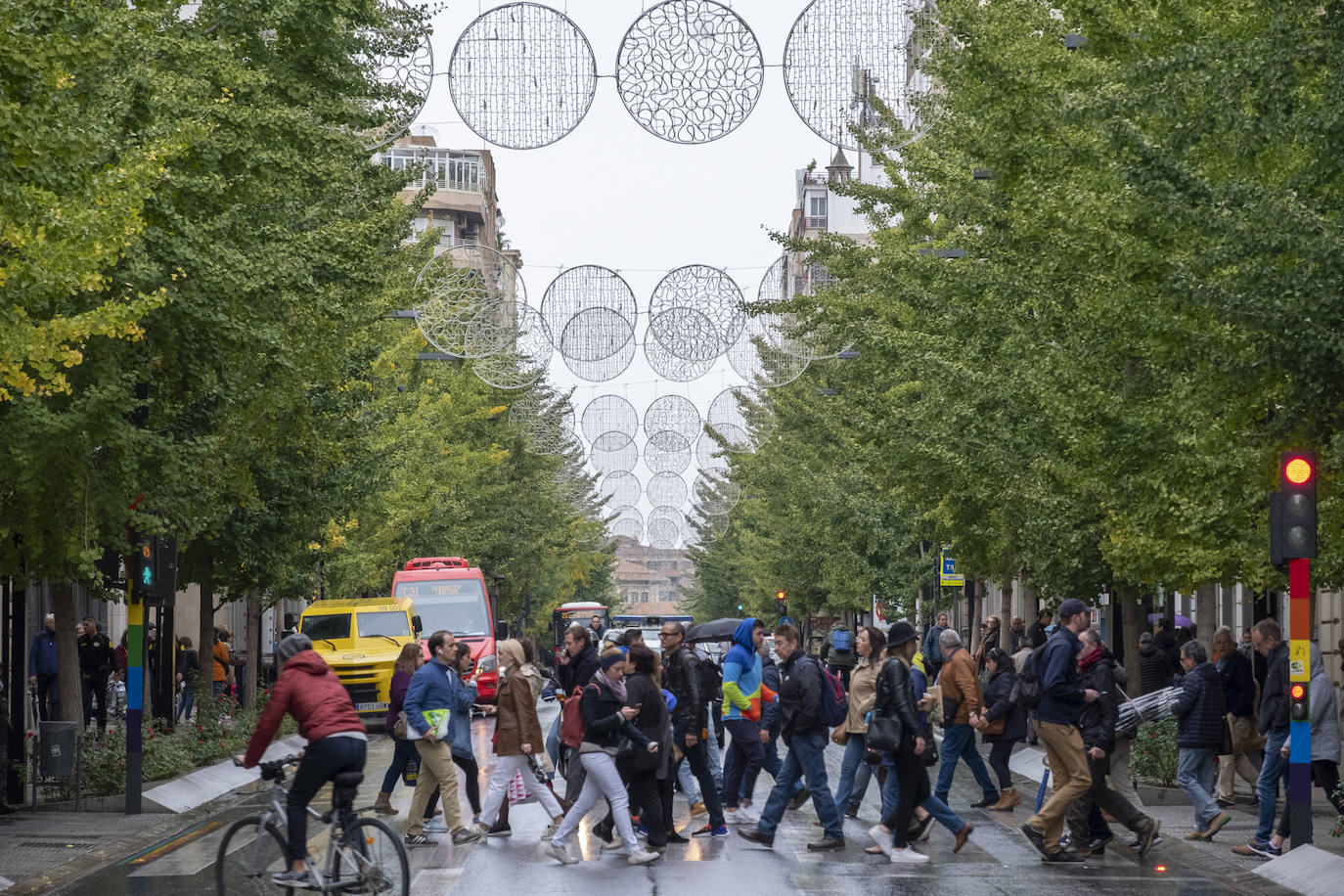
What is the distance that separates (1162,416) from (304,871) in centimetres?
1092

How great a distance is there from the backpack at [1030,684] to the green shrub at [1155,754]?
15.6 ft

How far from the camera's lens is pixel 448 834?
17031 mm

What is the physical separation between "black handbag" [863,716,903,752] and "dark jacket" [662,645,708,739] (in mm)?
2397

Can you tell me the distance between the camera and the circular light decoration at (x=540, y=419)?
64.6 metres

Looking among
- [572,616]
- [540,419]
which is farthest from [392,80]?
[572,616]

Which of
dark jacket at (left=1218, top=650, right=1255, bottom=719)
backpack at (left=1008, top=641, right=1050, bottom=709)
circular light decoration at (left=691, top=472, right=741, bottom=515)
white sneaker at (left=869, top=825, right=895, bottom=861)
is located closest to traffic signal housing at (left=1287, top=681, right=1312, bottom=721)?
backpack at (left=1008, top=641, right=1050, bottom=709)

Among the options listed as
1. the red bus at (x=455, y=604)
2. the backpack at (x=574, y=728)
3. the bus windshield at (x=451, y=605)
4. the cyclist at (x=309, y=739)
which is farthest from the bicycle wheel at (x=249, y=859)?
the bus windshield at (x=451, y=605)

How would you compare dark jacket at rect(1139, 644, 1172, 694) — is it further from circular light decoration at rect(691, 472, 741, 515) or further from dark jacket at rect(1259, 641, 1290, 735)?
circular light decoration at rect(691, 472, 741, 515)

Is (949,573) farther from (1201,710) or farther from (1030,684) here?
(1030,684)

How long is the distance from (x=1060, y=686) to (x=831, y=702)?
2.49 metres

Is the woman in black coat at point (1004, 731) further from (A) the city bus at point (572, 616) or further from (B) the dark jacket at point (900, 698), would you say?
(A) the city bus at point (572, 616)

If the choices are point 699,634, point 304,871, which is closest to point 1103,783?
point 304,871

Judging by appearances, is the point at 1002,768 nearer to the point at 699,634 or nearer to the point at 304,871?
the point at 699,634

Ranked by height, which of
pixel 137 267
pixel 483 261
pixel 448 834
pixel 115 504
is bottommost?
pixel 448 834
